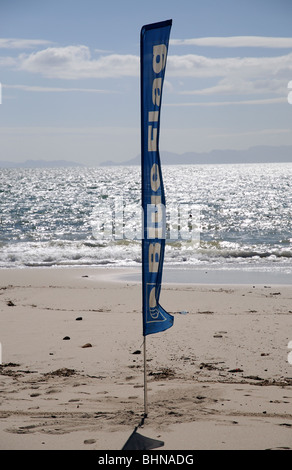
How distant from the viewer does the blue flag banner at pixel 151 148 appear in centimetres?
558

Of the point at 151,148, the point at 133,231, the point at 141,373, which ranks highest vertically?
the point at 151,148

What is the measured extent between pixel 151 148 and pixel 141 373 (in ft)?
11.5

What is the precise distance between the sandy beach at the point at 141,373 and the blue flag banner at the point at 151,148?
1.21 metres

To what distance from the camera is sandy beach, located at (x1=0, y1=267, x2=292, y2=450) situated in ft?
17.7

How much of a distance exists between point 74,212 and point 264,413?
4721 cm

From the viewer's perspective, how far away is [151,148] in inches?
223

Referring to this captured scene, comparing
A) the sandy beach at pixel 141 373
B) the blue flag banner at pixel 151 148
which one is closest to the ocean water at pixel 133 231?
the sandy beach at pixel 141 373

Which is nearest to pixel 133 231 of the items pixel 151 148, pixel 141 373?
pixel 141 373

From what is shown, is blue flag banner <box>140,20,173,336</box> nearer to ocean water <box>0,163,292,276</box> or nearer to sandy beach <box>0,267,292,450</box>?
sandy beach <box>0,267,292,450</box>

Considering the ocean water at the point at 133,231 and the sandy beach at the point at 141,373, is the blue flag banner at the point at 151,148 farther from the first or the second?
the ocean water at the point at 133,231

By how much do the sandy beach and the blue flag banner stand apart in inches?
47.5

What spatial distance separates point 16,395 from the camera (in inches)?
262

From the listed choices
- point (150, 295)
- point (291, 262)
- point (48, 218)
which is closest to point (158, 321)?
point (150, 295)

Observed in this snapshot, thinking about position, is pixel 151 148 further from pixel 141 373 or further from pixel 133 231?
pixel 133 231
